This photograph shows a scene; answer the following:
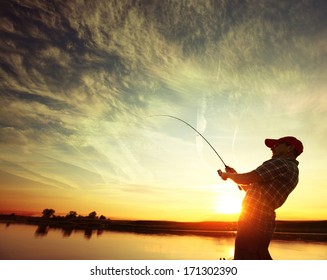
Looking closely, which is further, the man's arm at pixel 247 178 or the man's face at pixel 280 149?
the man's face at pixel 280 149

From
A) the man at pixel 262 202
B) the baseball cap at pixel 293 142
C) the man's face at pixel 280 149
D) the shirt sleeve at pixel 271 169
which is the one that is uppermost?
the baseball cap at pixel 293 142

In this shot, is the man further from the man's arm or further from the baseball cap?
the baseball cap

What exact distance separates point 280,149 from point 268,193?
58 centimetres

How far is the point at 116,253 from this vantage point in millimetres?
12141

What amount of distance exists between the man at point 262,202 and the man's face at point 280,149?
146 millimetres

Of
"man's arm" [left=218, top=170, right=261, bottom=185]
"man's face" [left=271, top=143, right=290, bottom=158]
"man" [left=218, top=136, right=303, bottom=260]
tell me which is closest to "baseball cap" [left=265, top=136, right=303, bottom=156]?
"man's face" [left=271, top=143, right=290, bottom=158]

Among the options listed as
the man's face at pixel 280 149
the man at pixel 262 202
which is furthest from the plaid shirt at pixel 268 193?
the man's face at pixel 280 149

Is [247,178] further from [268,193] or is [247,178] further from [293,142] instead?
[293,142]

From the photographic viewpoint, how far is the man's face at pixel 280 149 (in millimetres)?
3404

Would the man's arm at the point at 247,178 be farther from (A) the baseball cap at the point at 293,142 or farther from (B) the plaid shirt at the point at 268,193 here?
(A) the baseball cap at the point at 293,142

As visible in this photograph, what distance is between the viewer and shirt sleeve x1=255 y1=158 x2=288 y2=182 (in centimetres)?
314

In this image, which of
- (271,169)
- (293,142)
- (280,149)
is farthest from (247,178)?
(293,142)

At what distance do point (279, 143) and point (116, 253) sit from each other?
10.4 m
